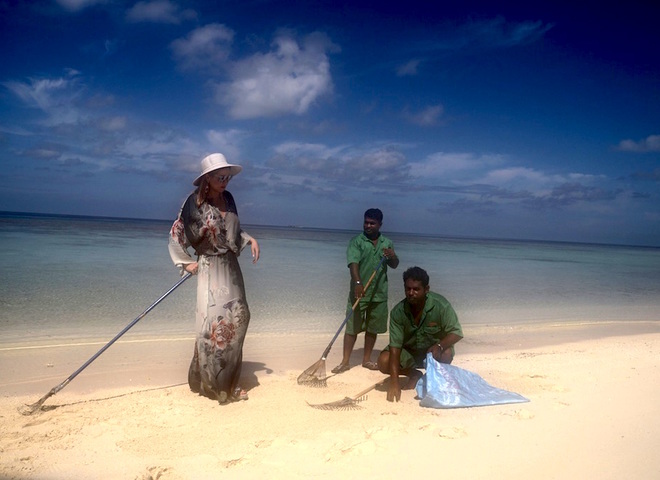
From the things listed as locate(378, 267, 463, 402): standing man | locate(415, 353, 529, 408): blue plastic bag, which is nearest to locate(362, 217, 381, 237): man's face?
locate(378, 267, 463, 402): standing man

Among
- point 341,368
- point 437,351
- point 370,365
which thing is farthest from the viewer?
point 370,365

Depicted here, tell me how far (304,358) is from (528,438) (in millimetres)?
2832

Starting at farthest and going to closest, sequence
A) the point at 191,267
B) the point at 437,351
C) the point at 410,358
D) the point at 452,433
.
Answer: the point at 410,358
the point at 437,351
the point at 191,267
the point at 452,433

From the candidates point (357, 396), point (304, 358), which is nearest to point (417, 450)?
point (357, 396)

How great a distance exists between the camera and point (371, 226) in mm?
4840

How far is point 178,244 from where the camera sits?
3842 millimetres

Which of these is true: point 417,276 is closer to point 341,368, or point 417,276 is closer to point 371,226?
point 371,226

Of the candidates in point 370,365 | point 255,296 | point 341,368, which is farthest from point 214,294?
point 255,296

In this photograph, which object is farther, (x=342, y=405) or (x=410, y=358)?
(x=410, y=358)

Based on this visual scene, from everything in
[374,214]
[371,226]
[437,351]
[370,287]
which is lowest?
[437,351]

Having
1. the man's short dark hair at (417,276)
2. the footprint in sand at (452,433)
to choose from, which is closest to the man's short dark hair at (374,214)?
the man's short dark hair at (417,276)

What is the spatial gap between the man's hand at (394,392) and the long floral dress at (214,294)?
1.24 metres

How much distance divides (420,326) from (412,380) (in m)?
0.54

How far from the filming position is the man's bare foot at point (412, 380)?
4223mm
